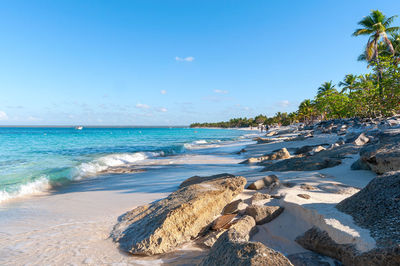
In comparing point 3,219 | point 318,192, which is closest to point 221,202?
point 318,192

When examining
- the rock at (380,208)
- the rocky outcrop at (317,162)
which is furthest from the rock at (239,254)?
the rocky outcrop at (317,162)

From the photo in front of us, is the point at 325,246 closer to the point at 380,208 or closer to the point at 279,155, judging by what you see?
the point at 380,208

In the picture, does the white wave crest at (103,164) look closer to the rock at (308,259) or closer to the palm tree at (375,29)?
the rock at (308,259)

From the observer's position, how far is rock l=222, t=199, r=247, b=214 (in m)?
4.24

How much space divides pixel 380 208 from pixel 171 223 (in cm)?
275

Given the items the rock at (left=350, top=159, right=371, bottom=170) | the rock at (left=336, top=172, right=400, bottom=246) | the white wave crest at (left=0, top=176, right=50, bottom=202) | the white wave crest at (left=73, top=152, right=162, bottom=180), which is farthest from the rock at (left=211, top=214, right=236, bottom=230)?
the white wave crest at (left=73, top=152, right=162, bottom=180)

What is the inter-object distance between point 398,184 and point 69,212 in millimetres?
6476

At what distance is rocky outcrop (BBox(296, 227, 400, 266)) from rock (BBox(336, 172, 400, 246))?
121 millimetres

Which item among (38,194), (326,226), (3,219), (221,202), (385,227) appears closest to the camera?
(385,227)

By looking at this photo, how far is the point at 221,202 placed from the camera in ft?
14.3

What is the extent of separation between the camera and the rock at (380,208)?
2.18m

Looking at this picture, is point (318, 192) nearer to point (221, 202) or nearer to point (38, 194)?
point (221, 202)

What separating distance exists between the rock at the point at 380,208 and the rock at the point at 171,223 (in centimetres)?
201

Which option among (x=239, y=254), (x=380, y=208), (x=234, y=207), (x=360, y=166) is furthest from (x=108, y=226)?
(x=360, y=166)
